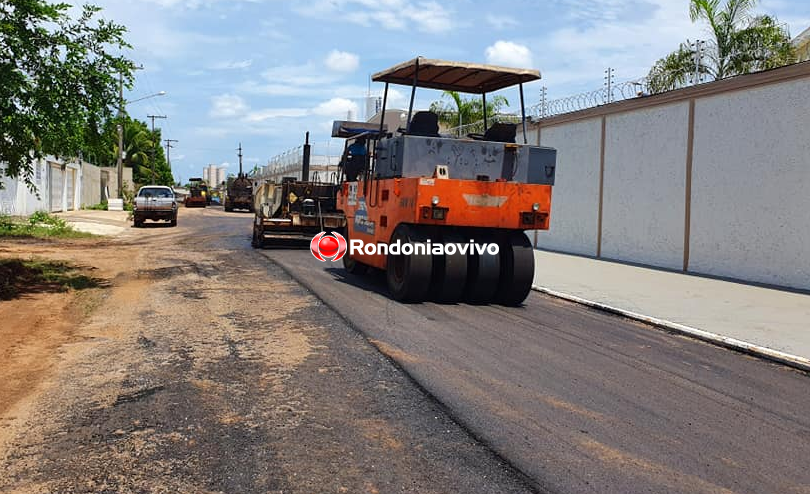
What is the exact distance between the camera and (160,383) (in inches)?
222

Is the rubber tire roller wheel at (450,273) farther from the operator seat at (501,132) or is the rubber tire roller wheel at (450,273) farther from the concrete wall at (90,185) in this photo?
the concrete wall at (90,185)

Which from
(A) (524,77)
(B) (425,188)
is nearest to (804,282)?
(A) (524,77)

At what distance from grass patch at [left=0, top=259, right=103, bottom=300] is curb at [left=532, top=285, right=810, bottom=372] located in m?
8.24

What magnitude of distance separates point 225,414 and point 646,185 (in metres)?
14.2

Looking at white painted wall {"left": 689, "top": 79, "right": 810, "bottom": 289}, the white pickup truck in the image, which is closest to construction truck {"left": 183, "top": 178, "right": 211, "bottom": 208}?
the white pickup truck

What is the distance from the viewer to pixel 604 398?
222 inches

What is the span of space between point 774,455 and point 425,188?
18.9 feet

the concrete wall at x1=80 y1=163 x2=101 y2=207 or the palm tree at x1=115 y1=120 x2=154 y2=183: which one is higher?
the palm tree at x1=115 y1=120 x2=154 y2=183

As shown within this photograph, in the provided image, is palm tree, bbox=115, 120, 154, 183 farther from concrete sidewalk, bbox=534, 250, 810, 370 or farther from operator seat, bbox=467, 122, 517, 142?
operator seat, bbox=467, 122, 517, 142

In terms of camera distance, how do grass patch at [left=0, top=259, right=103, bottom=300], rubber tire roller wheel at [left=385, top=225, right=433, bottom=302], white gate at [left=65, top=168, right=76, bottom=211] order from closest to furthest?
rubber tire roller wheel at [left=385, top=225, right=433, bottom=302], grass patch at [left=0, top=259, right=103, bottom=300], white gate at [left=65, top=168, right=76, bottom=211]

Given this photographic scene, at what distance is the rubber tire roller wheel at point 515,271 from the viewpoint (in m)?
9.98

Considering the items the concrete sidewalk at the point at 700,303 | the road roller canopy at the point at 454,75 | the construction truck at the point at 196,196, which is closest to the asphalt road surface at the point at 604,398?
the concrete sidewalk at the point at 700,303

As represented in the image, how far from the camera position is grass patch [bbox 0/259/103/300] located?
10825 mm

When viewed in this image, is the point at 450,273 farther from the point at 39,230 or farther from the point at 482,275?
the point at 39,230
